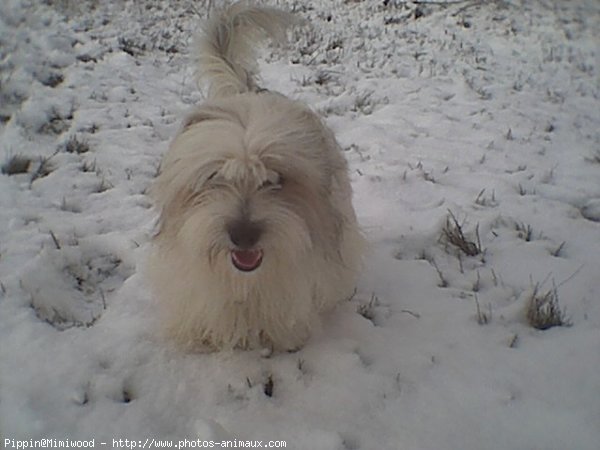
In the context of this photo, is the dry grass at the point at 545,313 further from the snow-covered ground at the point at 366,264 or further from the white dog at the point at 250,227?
the white dog at the point at 250,227

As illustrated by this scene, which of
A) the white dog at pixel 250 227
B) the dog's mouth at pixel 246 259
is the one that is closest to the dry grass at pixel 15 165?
the white dog at pixel 250 227

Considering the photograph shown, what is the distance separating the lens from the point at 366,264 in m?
2.98

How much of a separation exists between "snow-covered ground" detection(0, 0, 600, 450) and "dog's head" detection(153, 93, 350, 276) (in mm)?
552

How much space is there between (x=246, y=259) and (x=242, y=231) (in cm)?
16

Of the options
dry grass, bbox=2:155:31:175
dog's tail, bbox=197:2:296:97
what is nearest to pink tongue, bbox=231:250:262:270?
dog's tail, bbox=197:2:296:97

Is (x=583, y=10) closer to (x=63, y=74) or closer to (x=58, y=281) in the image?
(x=63, y=74)

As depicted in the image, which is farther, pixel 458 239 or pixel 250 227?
pixel 458 239

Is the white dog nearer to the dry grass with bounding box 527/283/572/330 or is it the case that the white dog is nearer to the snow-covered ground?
the snow-covered ground

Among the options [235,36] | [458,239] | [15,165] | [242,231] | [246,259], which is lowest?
[15,165]

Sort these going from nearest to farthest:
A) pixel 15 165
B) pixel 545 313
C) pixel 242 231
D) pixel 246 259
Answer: pixel 242 231, pixel 246 259, pixel 545 313, pixel 15 165

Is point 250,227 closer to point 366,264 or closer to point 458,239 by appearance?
point 366,264

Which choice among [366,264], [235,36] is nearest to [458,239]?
[366,264]

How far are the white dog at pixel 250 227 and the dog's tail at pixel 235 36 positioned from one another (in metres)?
0.78

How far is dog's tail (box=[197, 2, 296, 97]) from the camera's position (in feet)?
9.78
